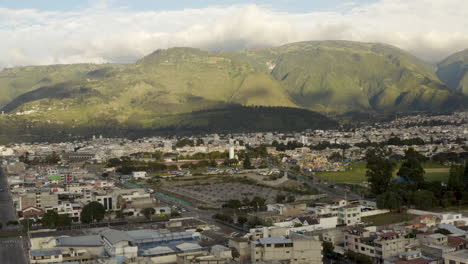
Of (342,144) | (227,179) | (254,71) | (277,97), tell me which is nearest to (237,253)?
(227,179)

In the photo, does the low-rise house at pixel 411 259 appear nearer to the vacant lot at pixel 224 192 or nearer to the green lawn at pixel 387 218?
the green lawn at pixel 387 218

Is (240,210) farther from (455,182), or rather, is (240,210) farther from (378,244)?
(455,182)

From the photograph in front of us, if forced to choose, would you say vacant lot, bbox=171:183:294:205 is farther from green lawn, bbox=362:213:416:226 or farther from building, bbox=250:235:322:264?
building, bbox=250:235:322:264

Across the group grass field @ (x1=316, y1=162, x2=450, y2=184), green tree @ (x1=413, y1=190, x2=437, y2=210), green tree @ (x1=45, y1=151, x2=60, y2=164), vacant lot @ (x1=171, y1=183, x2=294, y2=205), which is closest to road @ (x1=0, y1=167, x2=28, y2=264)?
vacant lot @ (x1=171, y1=183, x2=294, y2=205)

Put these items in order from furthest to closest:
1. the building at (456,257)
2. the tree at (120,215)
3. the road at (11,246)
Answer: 1. the tree at (120,215)
2. the road at (11,246)
3. the building at (456,257)

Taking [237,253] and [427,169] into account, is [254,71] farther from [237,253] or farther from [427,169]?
[237,253]

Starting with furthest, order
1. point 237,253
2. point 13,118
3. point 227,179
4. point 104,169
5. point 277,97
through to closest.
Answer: point 277,97
point 13,118
point 104,169
point 227,179
point 237,253

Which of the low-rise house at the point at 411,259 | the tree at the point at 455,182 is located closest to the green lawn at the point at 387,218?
the tree at the point at 455,182
